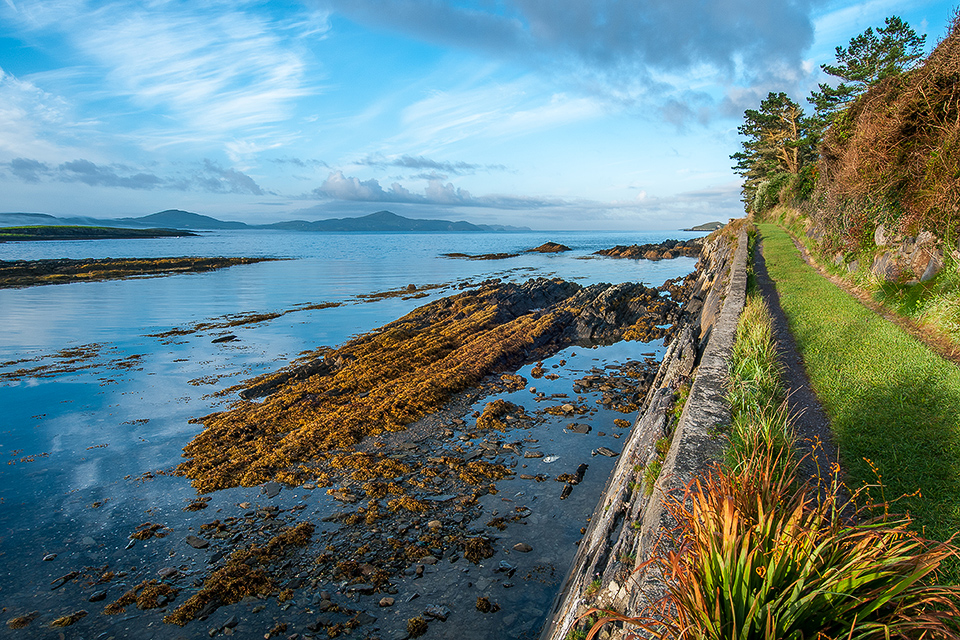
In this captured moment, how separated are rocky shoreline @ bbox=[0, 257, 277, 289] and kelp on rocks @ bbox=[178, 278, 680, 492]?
102ft

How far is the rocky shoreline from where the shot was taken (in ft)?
108

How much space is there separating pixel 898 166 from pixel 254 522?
13822mm

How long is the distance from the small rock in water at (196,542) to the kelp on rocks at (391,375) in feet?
4.14

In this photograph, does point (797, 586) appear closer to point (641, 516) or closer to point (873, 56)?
point (641, 516)

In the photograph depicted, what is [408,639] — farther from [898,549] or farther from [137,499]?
[137,499]

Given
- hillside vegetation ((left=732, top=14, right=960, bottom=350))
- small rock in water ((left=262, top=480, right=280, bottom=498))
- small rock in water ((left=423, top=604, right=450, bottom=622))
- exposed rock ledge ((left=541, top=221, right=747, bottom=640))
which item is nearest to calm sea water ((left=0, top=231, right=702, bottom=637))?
small rock in water ((left=262, top=480, right=280, bottom=498))

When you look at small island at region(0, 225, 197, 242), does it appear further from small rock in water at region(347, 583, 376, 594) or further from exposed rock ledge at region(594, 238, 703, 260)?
small rock in water at region(347, 583, 376, 594)

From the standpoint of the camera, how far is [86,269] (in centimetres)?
3825

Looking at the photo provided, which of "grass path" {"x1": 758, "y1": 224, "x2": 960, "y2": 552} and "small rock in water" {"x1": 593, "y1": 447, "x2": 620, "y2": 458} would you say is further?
"small rock in water" {"x1": 593, "y1": 447, "x2": 620, "y2": 458}

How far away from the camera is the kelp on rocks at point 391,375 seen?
8.02 m

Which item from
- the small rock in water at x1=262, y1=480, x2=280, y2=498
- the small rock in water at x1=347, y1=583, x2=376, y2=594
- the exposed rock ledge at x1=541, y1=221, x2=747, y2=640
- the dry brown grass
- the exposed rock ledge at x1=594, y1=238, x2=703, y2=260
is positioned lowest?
the small rock in water at x1=262, y1=480, x2=280, y2=498

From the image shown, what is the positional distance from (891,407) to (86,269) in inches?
1989

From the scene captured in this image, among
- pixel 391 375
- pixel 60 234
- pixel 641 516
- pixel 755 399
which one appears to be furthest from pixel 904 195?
pixel 60 234

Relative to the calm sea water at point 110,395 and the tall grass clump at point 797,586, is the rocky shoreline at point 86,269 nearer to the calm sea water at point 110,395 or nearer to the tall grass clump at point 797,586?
the calm sea water at point 110,395
